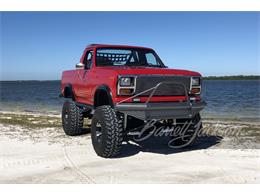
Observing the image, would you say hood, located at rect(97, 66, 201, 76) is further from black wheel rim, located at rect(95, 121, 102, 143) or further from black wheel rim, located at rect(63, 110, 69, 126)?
black wheel rim, located at rect(63, 110, 69, 126)

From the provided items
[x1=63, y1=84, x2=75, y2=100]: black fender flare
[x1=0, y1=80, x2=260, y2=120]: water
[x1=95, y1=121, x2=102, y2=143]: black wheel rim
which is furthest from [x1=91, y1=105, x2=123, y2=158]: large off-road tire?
[x1=0, y1=80, x2=260, y2=120]: water

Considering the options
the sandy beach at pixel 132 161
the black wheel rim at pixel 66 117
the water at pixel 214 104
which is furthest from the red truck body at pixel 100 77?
the water at pixel 214 104

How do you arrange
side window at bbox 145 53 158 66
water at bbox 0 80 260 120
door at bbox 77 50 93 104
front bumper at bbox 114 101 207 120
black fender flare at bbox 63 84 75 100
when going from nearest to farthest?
front bumper at bbox 114 101 207 120 → door at bbox 77 50 93 104 → side window at bbox 145 53 158 66 → black fender flare at bbox 63 84 75 100 → water at bbox 0 80 260 120

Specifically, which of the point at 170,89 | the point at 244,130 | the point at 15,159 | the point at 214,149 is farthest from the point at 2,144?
the point at 244,130

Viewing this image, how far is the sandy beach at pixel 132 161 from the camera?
5.25 m

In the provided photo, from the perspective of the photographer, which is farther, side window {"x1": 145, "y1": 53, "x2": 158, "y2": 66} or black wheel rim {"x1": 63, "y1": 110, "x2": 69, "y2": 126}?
black wheel rim {"x1": 63, "y1": 110, "x2": 69, "y2": 126}

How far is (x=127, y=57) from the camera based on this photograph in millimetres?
8234

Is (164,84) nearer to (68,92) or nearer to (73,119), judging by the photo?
(73,119)

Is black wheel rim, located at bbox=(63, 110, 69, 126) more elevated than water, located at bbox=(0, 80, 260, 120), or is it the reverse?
black wheel rim, located at bbox=(63, 110, 69, 126)

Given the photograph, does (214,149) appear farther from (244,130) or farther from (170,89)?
(244,130)

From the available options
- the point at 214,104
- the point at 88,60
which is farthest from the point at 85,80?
the point at 214,104

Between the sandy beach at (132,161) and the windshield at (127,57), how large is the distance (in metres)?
1.82

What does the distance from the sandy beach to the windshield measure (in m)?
1.82

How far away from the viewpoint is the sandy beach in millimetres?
5246
